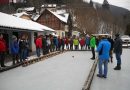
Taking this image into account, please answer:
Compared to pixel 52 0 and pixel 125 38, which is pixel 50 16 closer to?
pixel 125 38

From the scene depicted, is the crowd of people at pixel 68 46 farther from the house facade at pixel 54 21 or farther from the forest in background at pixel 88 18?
the forest in background at pixel 88 18

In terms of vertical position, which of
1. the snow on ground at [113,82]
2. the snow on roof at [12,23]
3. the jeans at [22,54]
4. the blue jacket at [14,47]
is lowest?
the snow on ground at [113,82]

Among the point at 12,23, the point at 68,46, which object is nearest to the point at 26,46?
the point at 12,23

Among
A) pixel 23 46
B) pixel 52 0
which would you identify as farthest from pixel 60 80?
pixel 52 0

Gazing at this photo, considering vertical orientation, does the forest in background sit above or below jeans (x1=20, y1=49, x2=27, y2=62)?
above

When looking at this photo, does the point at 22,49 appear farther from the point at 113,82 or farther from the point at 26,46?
the point at 113,82

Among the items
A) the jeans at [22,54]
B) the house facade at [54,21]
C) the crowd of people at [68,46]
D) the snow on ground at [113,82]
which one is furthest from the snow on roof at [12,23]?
the house facade at [54,21]

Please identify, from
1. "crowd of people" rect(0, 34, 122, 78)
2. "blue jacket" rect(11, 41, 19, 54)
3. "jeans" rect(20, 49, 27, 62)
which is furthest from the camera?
"jeans" rect(20, 49, 27, 62)

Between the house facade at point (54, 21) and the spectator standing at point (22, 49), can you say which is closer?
the spectator standing at point (22, 49)

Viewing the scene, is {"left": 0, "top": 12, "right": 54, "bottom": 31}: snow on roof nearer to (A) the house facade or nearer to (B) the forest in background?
(B) the forest in background

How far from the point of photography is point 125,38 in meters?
40.3

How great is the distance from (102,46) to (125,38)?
98.7 ft

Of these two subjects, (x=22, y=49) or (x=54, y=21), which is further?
(x=54, y=21)

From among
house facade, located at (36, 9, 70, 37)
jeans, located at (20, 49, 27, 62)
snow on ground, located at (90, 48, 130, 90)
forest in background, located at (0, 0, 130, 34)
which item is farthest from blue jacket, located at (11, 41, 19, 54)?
house facade, located at (36, 9, 70, 37)
